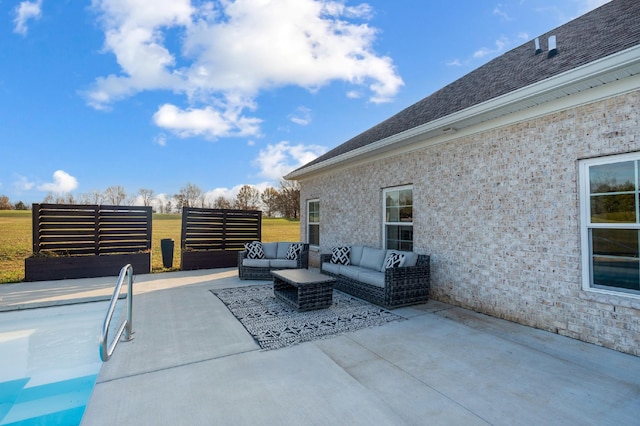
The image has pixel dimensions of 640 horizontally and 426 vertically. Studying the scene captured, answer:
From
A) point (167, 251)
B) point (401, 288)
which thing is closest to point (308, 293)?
point (401, 288)

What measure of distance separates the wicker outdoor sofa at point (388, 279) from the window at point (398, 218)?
2.10 ft

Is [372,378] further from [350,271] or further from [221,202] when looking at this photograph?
[221,202]

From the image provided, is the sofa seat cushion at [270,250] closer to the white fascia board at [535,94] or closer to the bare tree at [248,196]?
the white fascia board at [535,94]

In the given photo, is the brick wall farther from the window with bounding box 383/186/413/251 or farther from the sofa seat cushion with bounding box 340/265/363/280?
the sofa seat cushion with bounding box 340/265/363/280

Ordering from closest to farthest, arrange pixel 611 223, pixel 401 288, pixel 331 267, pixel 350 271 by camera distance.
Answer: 1. pixel 611 223
2. pixel 401 288
3. pixel 350 271
4. pixel 331 267

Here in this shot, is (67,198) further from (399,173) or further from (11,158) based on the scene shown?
(399,173)

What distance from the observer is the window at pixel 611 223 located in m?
3.49

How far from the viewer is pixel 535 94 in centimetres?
390

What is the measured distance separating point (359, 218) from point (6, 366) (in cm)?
682

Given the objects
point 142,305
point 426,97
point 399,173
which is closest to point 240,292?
point 142,305

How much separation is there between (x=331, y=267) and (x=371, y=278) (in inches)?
59.4

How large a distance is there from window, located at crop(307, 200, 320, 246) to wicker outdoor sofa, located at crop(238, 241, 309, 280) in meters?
2.02

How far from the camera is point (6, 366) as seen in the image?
3.62 metres

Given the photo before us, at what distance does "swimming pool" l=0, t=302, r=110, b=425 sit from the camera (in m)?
2.71
